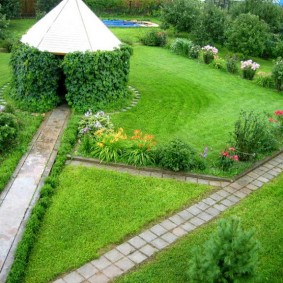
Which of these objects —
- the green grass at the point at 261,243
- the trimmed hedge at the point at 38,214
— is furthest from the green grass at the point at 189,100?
the green grass at the point at 261,243

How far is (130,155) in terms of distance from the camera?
29.6ft

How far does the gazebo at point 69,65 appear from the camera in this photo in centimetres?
1118

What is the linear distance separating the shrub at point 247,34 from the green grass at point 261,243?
43.3ft

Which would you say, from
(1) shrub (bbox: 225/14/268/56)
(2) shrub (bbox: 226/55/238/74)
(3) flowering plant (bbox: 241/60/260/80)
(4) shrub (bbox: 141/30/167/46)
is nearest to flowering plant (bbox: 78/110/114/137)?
(3) flowering plant (bbox: 241/60/260/80)

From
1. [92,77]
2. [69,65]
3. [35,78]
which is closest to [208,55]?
[92,77]

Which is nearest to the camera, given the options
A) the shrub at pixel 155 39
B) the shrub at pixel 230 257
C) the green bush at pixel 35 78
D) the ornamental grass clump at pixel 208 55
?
the shrub at pixel 230 257

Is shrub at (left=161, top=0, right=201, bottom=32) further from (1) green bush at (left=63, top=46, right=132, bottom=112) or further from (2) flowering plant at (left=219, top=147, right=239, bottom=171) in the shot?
(2) flowering plant at (left=219, top=147, right=239, bottom=171)

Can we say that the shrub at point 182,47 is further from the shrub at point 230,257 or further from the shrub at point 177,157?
the shrub at point 230,257

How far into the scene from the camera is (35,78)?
11250mm

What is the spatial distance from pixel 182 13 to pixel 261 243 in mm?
20040

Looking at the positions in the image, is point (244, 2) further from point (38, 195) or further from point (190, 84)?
point (38, 195)

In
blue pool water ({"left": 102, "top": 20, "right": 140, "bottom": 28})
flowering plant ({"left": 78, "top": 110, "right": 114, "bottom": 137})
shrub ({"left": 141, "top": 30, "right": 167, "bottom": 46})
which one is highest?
blue pool water ({"left": 102, "top": 20, "right": 140, "bottom": 28})

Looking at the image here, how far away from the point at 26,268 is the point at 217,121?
784cm

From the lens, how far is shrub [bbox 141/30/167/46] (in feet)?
72.2
